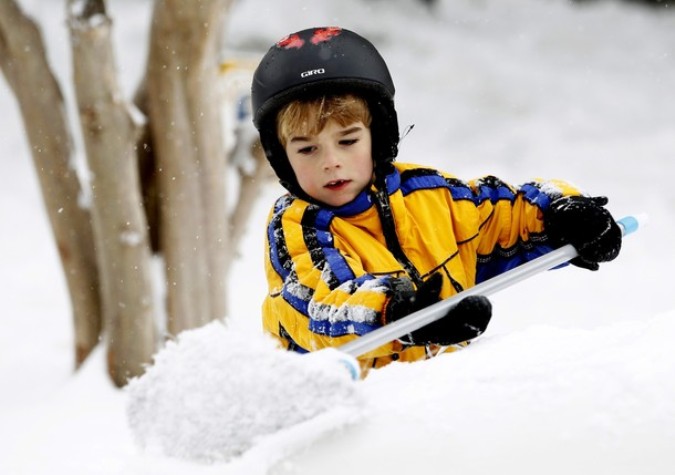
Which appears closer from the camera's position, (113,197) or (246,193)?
(113,197)

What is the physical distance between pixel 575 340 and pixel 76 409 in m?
3.61

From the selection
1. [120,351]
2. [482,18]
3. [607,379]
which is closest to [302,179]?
[607,379]

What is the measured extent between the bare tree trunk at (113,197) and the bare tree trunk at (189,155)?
0.18 meters

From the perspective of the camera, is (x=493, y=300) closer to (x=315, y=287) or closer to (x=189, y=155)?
(x=189, y=155)

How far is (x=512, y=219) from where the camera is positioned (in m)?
2.20

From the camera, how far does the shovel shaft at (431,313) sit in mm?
1396

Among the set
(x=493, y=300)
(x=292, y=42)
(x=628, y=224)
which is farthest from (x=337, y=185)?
(x=493, y=300)


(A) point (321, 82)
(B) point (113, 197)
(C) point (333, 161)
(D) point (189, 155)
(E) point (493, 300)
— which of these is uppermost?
(A) point (321, 82)

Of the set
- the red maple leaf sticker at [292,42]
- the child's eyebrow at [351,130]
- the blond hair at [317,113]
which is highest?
the red maple leaf sticker at [292,42]

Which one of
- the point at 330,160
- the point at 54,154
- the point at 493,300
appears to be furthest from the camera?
the point at 493,300

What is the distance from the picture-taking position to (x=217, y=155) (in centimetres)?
461

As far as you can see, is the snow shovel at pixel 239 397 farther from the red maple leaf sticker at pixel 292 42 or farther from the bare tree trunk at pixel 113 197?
the bare tree trunk at pixel 113 197

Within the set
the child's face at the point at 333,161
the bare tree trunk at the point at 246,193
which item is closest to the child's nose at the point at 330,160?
the child's face at the point at 333,161

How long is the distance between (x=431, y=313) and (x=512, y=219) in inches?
30.9
